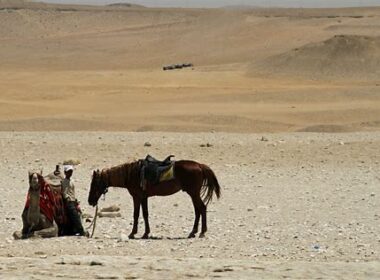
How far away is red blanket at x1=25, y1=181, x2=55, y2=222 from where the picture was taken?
11.6m

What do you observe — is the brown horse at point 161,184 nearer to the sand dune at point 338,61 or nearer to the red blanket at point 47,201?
the red blanket at point 47,201

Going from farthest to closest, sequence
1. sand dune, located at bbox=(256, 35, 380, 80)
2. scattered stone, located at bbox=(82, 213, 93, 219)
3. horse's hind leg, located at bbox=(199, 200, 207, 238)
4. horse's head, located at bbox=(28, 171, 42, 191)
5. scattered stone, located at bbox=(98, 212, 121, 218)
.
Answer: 1. sand dune, located at bbox=(256, 35, 380, 80)
2. scattered stone, located at bbox=(98, 212, 121, 218)
3. scattered stone, located at bbox=(82, 213, 93, 219)
4. horse's hind leg, located at bbox=(199, 200, 207, 238)
5. horse's head, located at bbox=(28, 171, 42, 191)

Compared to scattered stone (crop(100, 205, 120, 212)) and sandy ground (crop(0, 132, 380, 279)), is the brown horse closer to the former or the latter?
sandy ground (crop(0, 132, 380, 279))

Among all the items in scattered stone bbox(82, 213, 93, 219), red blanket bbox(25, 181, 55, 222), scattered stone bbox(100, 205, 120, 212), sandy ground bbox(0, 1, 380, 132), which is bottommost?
scattered stone bbox(82, 213, 93, 219)

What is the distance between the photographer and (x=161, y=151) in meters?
21.7

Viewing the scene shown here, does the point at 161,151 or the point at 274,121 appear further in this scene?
the point at 274,121

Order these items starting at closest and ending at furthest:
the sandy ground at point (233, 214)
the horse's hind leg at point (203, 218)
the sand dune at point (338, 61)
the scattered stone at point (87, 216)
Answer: the sandy ground at point (233, 214) → the horse's hind leg at point (203, 218) → the scattered stone at point (87, 216) → the sand dune at point (338, 61)

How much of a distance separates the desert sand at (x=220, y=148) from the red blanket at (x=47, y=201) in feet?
1.14

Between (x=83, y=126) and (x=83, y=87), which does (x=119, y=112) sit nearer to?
(x=83, y=126)

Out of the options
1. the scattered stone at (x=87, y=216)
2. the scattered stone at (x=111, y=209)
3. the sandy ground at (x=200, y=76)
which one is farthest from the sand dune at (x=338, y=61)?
the scattered stone at (x=87, y=216)

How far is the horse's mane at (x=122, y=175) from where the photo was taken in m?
11.9

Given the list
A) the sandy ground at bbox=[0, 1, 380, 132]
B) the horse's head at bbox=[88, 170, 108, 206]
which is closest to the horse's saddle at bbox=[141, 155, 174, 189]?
the horse's head at bbox=[88, 170, 108, 206]

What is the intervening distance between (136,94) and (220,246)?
101ft

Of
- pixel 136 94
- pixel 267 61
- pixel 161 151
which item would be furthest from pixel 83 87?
pixel 161 151
